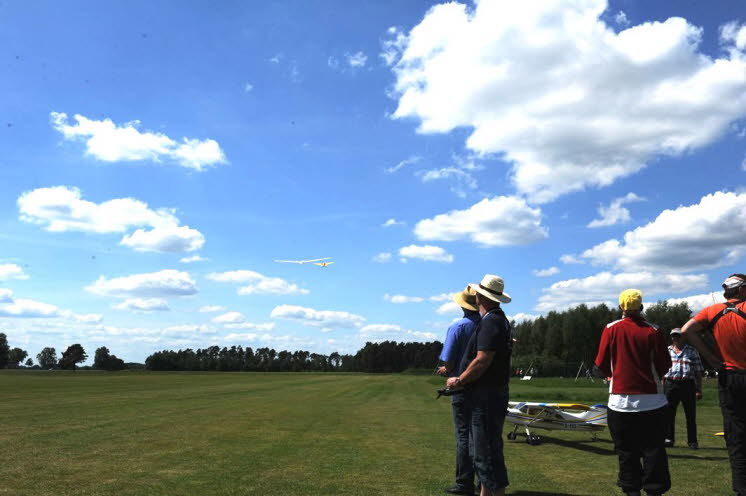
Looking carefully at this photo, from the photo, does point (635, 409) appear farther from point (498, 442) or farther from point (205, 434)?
point (205, 434)

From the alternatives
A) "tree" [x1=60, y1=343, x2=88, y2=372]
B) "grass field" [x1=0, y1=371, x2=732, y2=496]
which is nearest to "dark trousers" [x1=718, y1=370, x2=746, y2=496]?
"grass field" [x1=0, y1=371, x2=732, y2=496]

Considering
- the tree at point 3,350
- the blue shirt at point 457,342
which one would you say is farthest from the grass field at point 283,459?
the tree at point 3,350

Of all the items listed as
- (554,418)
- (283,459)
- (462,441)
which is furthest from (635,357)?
(554,418)

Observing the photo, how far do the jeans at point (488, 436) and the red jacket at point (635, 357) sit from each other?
3.92 feet

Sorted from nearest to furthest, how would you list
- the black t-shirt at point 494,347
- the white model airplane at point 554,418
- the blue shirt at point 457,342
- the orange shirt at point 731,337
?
the black t-shirt at point 494,347, the orange shirt at point 731,337, the blue shirt at point 457,342, the white model airplane at point 554,418

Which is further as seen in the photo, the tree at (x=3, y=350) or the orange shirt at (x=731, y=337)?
the tree at (x=3, y=350)

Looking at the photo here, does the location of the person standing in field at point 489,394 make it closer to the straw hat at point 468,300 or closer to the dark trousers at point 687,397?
the straw hat at point 468,300

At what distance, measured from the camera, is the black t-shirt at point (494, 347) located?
17.4ft

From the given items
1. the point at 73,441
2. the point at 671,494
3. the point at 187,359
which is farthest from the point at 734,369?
the point at 187,359

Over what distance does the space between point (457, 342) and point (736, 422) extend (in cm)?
287

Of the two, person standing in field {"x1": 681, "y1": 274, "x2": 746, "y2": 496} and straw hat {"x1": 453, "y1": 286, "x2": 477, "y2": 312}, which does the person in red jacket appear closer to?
person standing in field {"x1": 681, "y1": 274, "x2": 746, "y2": 496}

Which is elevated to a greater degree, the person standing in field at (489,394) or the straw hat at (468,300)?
the straw hat at (468,300)

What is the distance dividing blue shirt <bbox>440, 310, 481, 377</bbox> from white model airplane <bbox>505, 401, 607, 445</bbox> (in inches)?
215

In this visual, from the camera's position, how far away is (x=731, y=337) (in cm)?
562
